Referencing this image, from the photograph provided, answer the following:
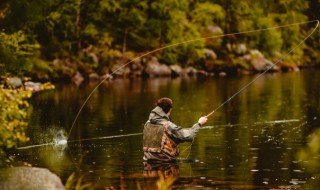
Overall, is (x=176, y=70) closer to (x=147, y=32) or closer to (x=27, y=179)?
(x=147, y=32)

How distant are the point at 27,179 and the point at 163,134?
16.9 ft

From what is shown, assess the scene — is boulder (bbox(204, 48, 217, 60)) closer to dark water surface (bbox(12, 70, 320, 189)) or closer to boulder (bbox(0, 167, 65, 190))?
dark water surface (bbox(12, 70, 320, 189))

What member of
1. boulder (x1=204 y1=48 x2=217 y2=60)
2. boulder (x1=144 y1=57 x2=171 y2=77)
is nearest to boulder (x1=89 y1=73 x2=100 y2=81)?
boulder (x1=144 y1=57 x2=171 y2=77)

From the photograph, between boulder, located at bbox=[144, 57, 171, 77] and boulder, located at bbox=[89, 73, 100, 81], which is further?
boulder, located at bbox=[144, 57, 171, 77]

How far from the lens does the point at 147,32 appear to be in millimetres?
63781

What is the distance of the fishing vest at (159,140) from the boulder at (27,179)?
472 cm

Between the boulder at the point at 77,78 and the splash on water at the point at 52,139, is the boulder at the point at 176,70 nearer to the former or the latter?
the boulder at the point at 77,78

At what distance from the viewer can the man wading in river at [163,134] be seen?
14.1 m

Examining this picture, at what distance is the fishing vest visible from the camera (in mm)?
14203

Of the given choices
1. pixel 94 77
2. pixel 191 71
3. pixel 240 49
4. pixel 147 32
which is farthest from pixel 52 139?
pixel 240 49

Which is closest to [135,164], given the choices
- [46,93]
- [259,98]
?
[259,98]

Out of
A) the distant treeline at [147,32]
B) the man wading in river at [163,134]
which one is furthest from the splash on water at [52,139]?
the distant treeline at [147,32]

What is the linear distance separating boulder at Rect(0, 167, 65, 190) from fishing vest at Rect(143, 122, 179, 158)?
4.72 m

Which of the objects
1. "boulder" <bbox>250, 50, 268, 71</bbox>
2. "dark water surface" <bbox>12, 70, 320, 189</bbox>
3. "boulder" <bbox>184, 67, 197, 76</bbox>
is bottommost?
"dark water surface" <bbox>12, 70, 320, 189</bbox>
